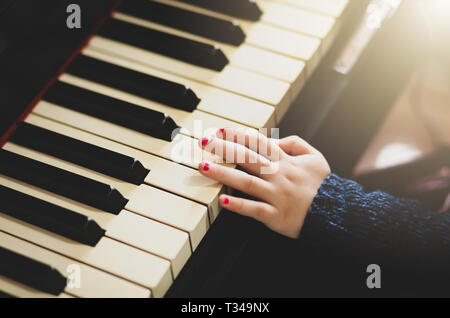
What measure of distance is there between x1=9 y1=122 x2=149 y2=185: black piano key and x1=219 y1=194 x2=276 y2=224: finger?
19 cm

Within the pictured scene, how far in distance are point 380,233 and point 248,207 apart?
31cm

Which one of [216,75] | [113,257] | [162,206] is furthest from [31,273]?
[216,75]

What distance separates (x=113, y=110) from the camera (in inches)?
45.8

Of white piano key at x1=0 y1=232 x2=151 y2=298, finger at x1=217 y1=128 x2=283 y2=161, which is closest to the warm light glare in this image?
finger at x1=217 y1=128 x2=283 y2=161

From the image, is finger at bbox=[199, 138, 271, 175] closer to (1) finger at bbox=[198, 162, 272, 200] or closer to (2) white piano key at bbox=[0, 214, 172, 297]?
(1) finger at bbox=[198, 162, 272, 200]

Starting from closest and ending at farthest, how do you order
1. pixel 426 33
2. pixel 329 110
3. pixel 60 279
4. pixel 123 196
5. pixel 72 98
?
pixel 60 279 < pixel 123 196 < pixel 72 98 < pixel 329 110 < pixel 426 33

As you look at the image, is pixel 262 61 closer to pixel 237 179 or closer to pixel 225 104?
pixel 225 104

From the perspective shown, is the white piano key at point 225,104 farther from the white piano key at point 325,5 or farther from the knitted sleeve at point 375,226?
the white piano key at point 325,5

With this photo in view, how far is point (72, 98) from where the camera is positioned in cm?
120

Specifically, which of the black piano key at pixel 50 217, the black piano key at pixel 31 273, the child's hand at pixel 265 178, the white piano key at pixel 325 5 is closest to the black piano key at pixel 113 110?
the child's hand at pixel 265 178

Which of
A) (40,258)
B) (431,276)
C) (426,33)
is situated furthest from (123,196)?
(426,33)

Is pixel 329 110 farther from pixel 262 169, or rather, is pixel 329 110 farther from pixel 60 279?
pixel 60 279

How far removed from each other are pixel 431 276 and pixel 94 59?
38.9 inches

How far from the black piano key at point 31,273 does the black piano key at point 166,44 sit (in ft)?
2.08
